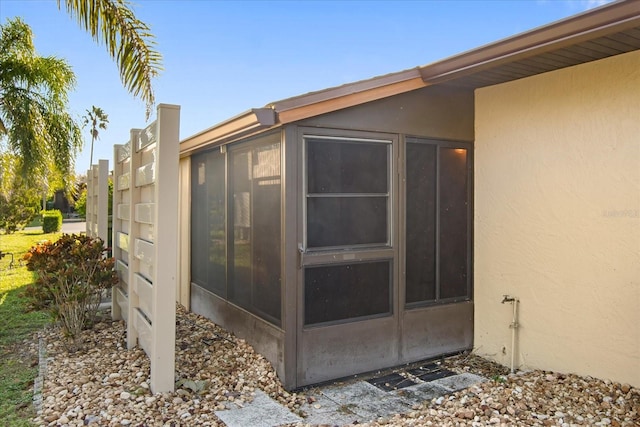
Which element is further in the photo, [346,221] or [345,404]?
[346,221]

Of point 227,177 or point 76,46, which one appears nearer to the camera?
point 227,177

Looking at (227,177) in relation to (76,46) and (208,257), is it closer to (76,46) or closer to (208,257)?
(208,257)

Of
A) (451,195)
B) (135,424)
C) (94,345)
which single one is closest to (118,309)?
(94,345)

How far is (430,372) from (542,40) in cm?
307

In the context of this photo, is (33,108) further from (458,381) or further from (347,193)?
(458,381)

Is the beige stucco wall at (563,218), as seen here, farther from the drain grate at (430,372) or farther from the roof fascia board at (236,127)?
the roof fascia board at (236,127)

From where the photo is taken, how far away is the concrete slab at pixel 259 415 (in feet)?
10.7

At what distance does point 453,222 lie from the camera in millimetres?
5059

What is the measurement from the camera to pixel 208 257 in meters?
6.32

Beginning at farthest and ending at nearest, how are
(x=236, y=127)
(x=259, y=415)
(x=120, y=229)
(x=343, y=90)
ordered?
(x=120, y=229) < (x=236, y=127) < (x=343, y=90) < (x=259, y=415)

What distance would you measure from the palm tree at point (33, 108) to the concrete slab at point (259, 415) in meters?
8.28

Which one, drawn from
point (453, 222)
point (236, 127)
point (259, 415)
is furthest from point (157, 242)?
point (453, 222)

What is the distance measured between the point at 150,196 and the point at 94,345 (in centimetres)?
190

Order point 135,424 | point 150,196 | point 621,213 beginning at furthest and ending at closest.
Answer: point 150,196, point 621,213, point 135,424
